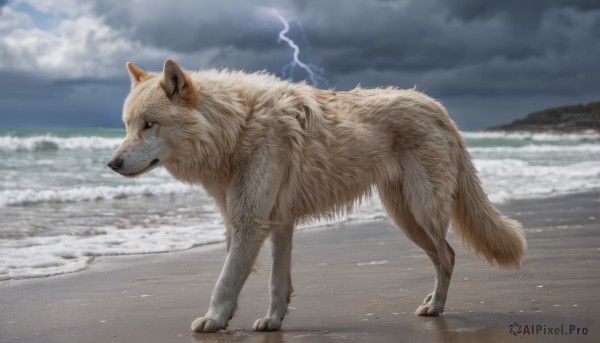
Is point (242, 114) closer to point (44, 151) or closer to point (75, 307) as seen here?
point (75, 307)

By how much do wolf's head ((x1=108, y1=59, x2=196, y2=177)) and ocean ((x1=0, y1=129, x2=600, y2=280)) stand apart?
2.57m

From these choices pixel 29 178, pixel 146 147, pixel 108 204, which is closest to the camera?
pixel 146 147

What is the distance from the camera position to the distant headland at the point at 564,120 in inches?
3270

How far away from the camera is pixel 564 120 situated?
291ft

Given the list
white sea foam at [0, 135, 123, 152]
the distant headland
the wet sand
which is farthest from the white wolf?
the distant headland

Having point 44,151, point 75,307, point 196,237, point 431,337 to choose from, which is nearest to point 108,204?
point 196,237

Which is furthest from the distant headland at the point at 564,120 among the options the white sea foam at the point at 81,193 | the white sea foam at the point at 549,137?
the white sea foam at the point at 81,193

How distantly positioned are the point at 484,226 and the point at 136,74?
2.79 metres

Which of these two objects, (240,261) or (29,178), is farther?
(29,178)

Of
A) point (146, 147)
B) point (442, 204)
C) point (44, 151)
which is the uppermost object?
point (146, 147)

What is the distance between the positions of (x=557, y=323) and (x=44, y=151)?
93.2 ft

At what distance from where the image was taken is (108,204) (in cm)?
1273

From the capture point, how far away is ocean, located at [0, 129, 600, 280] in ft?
25.3

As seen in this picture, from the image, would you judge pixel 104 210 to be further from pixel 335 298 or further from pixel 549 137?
pixel 549 137
